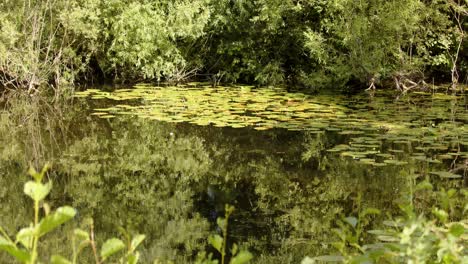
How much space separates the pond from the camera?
502 cm

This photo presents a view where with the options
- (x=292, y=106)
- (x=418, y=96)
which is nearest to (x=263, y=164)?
(x=292, y=106)

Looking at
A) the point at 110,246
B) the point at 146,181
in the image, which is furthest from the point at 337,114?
the point at 110,246

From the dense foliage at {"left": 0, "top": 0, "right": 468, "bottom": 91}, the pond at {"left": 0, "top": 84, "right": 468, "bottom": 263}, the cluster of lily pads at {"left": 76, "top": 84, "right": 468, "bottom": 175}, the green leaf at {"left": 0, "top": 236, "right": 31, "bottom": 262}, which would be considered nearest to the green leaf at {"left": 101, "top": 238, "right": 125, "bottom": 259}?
the green leaf at {"left": 0, "top": 236, "right": 31, "bottom": 262}

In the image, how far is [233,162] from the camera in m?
7.20

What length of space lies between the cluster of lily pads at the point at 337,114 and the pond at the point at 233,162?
3cm

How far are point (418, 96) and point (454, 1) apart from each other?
288 centimetres

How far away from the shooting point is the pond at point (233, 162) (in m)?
5.02

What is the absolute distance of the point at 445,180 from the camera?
241 inches

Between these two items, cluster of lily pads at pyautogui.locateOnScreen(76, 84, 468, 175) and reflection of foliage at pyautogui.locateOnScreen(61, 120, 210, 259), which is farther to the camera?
cluster of lily pads at pyautogui.locateOnScreen(76, 84, 468, 175)

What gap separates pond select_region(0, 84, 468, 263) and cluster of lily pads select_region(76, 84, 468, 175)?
3 cm

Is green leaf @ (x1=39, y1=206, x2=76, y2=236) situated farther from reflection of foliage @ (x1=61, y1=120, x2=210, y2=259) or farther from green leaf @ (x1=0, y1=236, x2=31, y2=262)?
reflection of foliage @ (x1=61, y1=120, x2=210, y2=259)

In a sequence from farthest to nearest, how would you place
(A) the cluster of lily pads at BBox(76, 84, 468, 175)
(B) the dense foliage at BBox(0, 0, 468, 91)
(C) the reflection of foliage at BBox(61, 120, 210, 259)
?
(B) the dense foliage at BBox(0, 0, 468, 91)
(A) the cluster of lily pads at BBox(76, 84, 468, 175)
(C) the reflection of foliage at BBox(61, 120, 210, 259)

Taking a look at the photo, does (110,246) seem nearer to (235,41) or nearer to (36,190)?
(36,190)

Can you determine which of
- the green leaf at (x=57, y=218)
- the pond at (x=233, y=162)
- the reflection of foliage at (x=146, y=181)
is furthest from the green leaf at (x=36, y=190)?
the reflection of foliage at (x=146, y=181)
